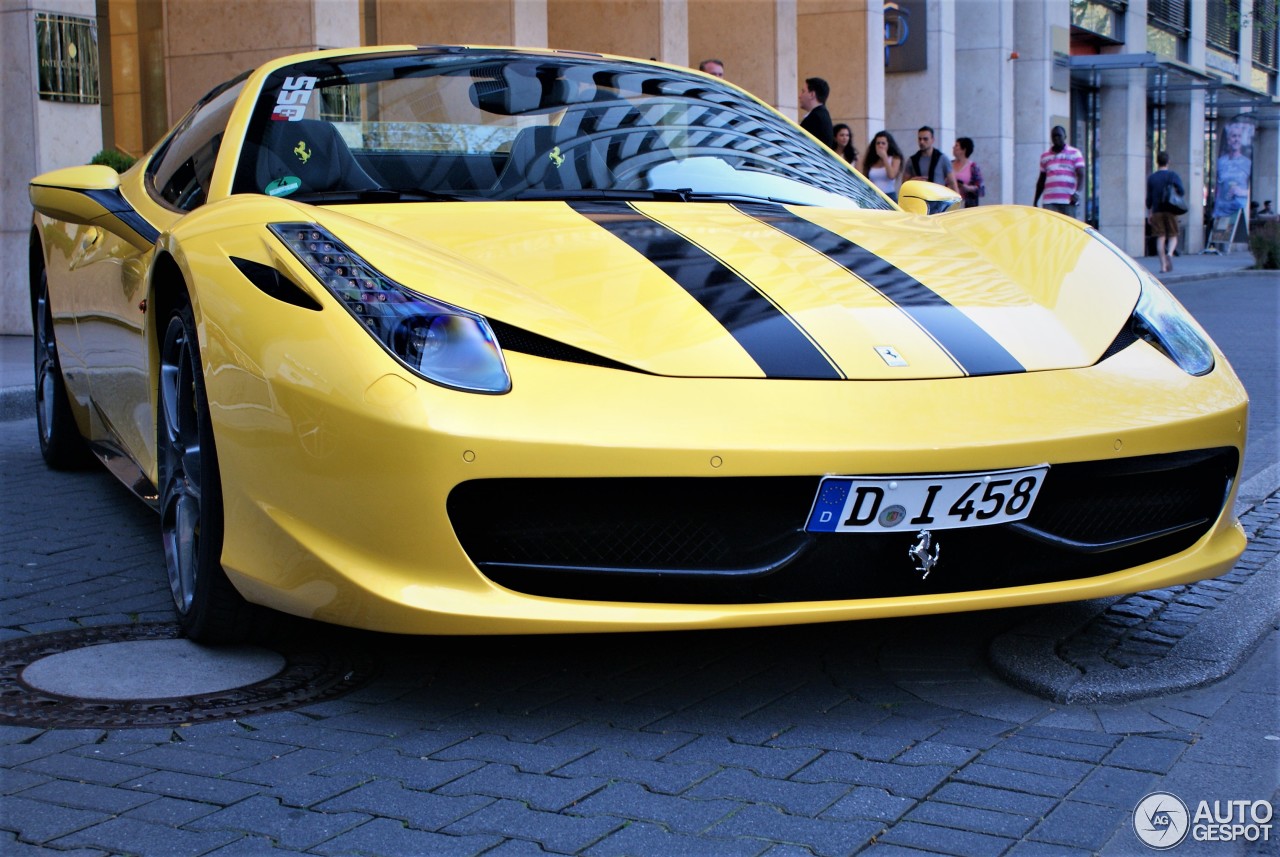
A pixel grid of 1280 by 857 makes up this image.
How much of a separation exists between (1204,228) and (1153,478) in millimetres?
35168

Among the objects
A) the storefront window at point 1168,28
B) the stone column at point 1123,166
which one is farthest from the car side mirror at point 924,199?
the storefront window at point 1168,28

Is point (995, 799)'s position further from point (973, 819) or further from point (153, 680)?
point (153, 680)

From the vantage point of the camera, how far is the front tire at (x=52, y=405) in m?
5.27

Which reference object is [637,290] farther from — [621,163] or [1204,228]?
[1204,228]

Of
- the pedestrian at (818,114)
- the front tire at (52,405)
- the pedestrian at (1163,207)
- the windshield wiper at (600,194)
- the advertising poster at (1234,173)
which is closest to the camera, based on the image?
the windshield wiper at (600,194)

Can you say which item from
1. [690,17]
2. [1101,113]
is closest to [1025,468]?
[690,17]

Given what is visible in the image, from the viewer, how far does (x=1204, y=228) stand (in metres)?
35.6

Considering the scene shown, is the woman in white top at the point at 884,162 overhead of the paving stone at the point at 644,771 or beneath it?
overhead

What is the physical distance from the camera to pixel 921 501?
2.69m

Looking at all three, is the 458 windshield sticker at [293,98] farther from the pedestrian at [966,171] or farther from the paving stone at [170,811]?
the pedestrian at [966,171]

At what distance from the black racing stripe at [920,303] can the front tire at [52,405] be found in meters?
2.85

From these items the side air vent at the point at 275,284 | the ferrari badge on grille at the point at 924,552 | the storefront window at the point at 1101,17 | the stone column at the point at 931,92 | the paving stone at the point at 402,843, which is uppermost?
the storefront window at the point at 1101,17

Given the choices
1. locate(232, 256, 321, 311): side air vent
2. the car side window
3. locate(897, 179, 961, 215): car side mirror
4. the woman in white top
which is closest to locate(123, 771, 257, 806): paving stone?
locate(232, 256, 321, 311): side air vent

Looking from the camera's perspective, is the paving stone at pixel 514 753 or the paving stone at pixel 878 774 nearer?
the paving stone at pixel 878 774
